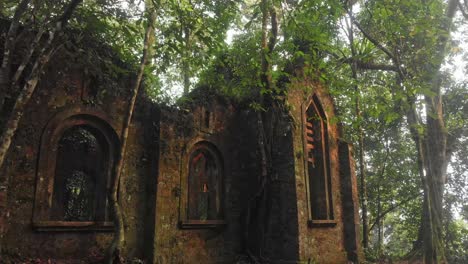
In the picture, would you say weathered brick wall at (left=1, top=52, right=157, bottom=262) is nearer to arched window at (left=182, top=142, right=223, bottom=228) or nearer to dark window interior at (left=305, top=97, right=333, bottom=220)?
arched window at (left=182, top=142, right=223, bottom=228)

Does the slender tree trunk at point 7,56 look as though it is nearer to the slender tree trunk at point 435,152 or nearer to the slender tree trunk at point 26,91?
the slender tree trunk at point 26,91

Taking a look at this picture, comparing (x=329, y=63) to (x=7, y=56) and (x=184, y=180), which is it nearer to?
(x=184, y=180)

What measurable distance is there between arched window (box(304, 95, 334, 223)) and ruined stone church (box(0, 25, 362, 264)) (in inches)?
1.3

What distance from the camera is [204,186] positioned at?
1073 cm

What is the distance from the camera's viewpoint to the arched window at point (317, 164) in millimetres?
11227

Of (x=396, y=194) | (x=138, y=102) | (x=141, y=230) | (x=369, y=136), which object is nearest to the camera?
(x=141, y=230)

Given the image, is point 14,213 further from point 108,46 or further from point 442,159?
point 442,159

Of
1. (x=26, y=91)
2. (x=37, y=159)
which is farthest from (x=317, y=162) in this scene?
(x=26, y=91)

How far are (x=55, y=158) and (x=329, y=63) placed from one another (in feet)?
23.0

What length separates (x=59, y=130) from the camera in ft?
24.6

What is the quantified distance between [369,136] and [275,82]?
9.66 metres

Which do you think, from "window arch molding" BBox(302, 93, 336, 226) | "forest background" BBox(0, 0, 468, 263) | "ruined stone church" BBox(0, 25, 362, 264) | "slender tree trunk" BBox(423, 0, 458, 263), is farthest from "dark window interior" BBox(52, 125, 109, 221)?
"slender tree trunk" BBox(423, 0, 458, 263)

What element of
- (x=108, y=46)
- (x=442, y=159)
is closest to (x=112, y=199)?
(x=108, y=46)

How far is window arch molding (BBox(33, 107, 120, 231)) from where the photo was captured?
6.97 m
